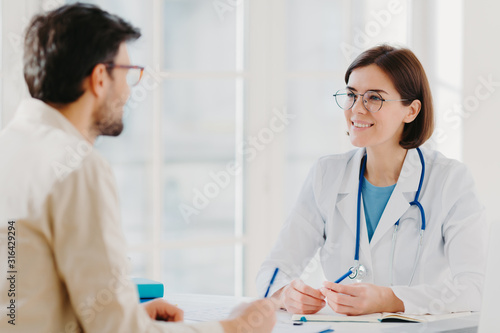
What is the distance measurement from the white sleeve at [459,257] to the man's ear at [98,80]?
3.30 feet

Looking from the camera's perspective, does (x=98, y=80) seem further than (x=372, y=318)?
No

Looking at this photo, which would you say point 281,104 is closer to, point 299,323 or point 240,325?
point 299,323

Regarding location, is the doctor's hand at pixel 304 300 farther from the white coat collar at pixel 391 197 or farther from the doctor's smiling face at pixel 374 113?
the doctor's smiling face at pixel 374 113

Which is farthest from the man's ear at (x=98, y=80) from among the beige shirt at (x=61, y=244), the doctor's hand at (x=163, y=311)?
the doctor's hand at (x=163, y=311)

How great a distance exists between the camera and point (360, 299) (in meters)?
1.65

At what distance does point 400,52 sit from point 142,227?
160cm

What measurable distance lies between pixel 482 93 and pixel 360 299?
182cm

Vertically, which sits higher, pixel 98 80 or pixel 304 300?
pixel 98 80

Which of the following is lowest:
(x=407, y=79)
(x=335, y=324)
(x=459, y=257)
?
(x=335, y=324)

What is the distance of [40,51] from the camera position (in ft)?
3.91

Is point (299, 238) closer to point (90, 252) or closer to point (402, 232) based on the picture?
point (402, 232)

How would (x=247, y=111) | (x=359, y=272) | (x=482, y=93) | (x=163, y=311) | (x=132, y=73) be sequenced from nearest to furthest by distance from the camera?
(x=132, y=73)
(x=163, y=311)
(x=359, y=272)
(x=482, y=93)
(x=247, y=111)

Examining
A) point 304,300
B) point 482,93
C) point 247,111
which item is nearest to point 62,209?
point 304,300

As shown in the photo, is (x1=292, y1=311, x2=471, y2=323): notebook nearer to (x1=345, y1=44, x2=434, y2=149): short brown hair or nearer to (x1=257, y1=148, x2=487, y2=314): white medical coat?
(x1=257, y1=148, x2=487, y2=314): white medical coat
